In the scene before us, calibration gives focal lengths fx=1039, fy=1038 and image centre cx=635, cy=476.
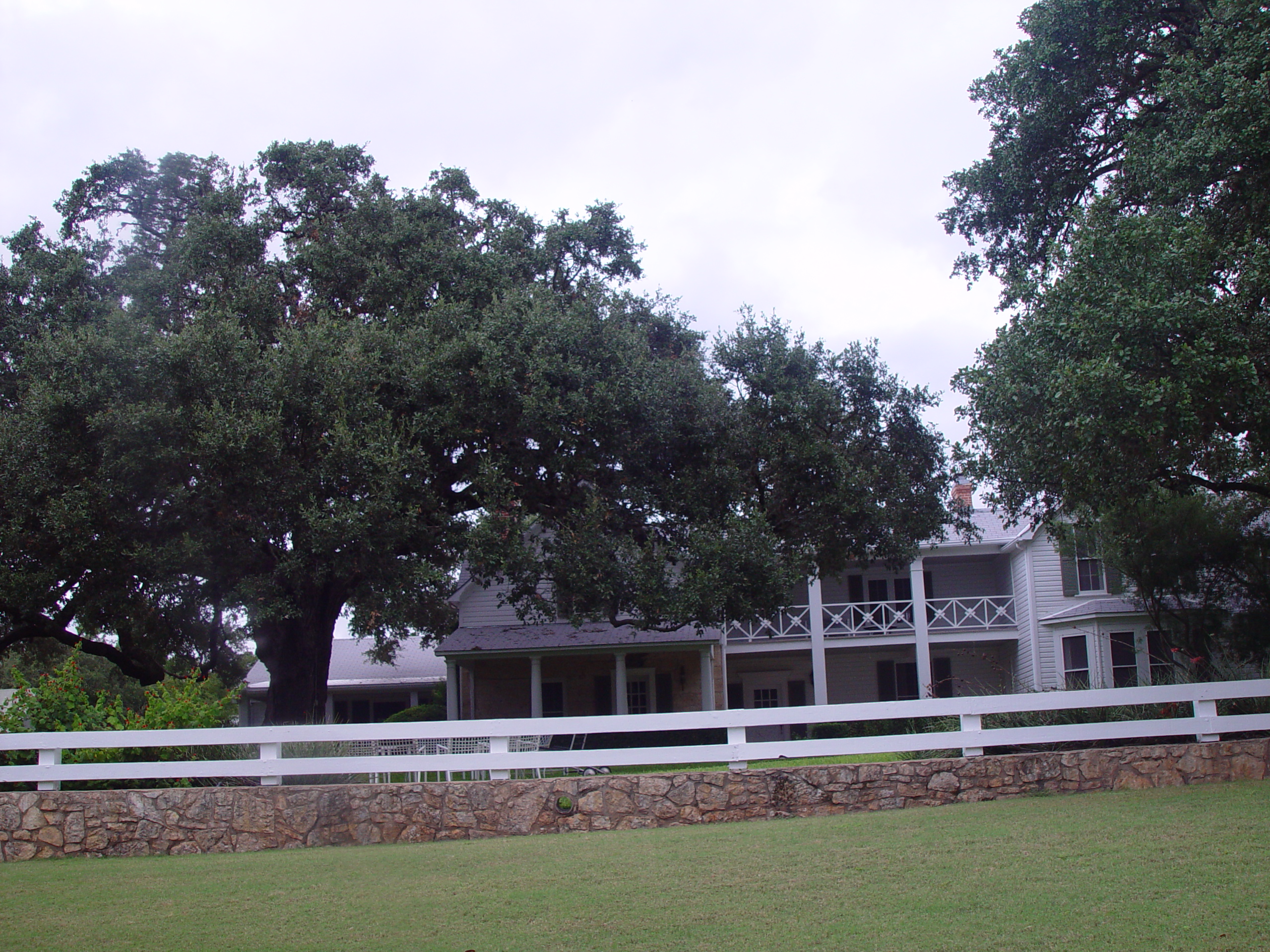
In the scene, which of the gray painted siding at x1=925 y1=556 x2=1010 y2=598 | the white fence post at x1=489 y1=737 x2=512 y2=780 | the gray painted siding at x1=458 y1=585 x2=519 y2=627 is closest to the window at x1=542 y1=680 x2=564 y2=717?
the gray painted siding at x1=458 y1=585 x2=519 y2=627

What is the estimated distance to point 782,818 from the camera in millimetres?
9727

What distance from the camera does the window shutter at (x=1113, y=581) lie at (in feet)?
72.3

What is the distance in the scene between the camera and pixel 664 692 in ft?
83.1

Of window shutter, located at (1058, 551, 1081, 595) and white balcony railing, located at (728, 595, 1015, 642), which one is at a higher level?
window shutter, located at (1058, 551, 1081, 595)

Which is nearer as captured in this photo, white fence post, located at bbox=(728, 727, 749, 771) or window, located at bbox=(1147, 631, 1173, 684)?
white fence post, located at bbox=(728, 727, 749, 771)

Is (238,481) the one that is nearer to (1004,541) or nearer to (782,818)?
(782,818)

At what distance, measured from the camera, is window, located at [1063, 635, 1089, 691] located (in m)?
23.0

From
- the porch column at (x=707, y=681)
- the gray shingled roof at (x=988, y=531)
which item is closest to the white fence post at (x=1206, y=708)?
the porch column at (x=707, y=681)

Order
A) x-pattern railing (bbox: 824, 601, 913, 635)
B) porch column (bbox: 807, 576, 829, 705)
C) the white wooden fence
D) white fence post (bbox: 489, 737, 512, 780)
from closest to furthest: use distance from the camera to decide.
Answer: the white wooden fence < white fence post (bbox: 489, 737, 512, 780) < porch column (bbox: 807, 576, 829, 705) < x-pattern railing (bbox: 824, 601, 913, 635)

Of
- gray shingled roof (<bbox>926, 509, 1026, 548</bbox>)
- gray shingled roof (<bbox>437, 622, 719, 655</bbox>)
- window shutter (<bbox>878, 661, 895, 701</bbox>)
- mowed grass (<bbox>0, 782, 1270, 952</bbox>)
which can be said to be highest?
gray shingled roof (<bbox>926, 509, 1026, 548</bbox>)

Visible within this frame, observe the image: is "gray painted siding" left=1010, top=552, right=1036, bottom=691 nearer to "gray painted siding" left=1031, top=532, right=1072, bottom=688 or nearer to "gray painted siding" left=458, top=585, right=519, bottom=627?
"gray painted siding" left=1031, top=532, right=1072, bottom=688

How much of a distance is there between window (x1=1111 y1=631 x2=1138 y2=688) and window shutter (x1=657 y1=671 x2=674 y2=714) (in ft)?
32.4

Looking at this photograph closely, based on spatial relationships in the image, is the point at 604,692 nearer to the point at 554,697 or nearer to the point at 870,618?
the point at 554,697

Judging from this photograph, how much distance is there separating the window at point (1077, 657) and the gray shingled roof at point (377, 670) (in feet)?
53.0
